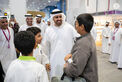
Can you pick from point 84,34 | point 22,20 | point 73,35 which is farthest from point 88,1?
point 84,34

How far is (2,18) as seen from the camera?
3.11 m

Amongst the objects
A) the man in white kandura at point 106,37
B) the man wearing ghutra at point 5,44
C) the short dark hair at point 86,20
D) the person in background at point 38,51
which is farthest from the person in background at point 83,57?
the man in white kandura at point 106,37

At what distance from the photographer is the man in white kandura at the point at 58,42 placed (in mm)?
2705

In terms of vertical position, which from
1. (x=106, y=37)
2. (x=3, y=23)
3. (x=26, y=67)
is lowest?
(x=106, y=37)

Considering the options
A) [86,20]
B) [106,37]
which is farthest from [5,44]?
[106,37]

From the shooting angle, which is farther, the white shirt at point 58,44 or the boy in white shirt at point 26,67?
the white shirt at point 58,44

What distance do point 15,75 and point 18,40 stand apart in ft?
1.07

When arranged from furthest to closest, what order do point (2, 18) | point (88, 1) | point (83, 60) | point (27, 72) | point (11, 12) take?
point (88, 1) → point (11, 12) → point (2, 18) → point (83, 60) → point (27, 72)

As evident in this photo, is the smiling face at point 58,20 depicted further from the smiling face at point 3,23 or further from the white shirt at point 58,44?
the smiling face at point 3,23

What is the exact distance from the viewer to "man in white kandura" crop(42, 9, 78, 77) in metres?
2.71

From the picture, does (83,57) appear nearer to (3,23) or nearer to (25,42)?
(25,42)

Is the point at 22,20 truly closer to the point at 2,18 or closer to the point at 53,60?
the point at 2,18

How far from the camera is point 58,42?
271cm

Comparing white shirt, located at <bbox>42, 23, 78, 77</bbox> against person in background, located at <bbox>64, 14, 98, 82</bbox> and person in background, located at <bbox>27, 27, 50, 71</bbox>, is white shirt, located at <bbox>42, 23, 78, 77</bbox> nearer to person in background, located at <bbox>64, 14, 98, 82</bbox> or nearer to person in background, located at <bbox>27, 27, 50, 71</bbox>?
person in background, located at <bbox>27, 27, 50, 71</bbox>
